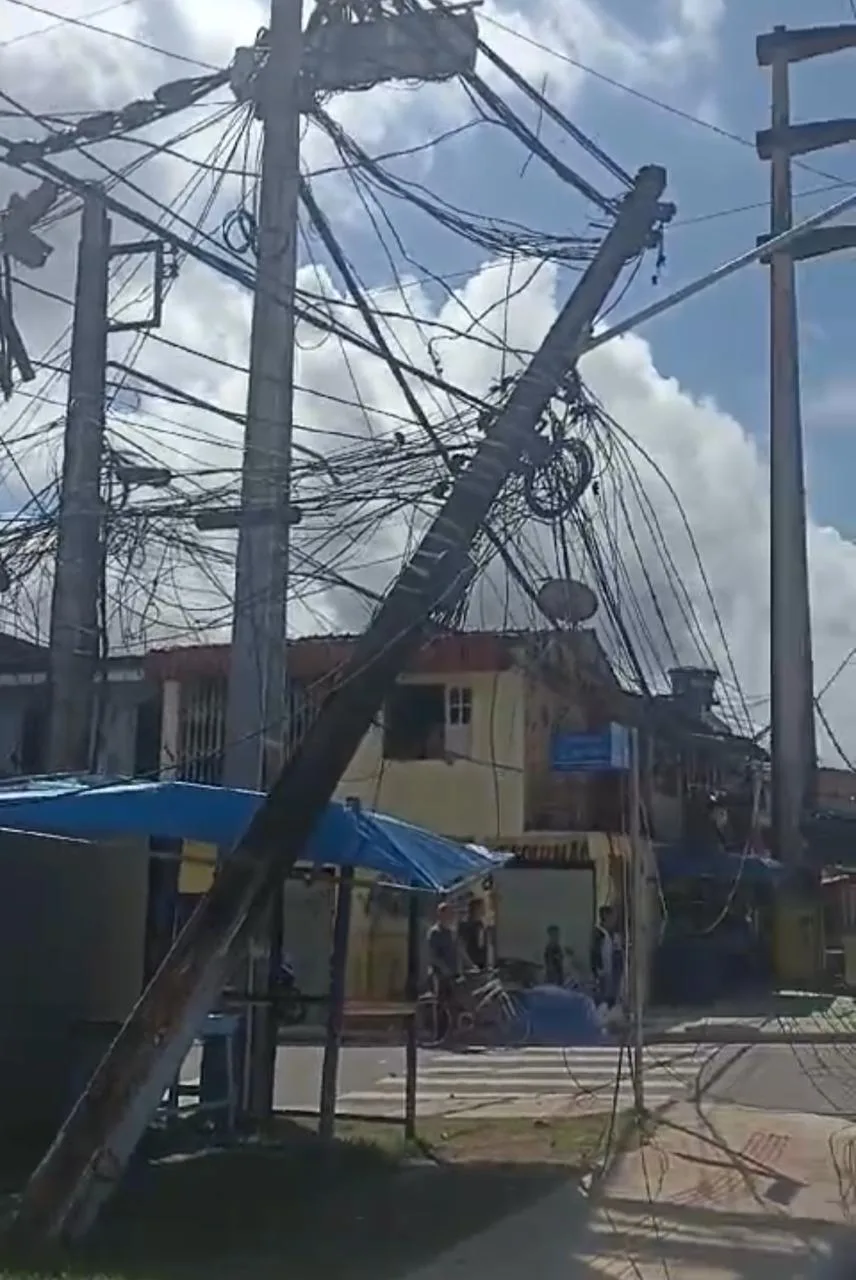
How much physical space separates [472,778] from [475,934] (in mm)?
3039

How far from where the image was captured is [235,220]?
41.0 feet

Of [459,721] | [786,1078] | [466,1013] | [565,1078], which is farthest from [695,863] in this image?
[565,1078]

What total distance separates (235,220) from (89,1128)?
665 centimetres

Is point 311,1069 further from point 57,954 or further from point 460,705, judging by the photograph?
point 460,705

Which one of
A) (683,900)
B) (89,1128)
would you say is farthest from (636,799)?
(683,900)

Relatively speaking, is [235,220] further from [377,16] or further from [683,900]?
[683,900]

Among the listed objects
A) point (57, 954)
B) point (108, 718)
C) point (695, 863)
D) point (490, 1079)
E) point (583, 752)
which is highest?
point (108, 718)

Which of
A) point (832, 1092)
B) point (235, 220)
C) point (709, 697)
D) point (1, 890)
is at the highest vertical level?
point (235, 220)

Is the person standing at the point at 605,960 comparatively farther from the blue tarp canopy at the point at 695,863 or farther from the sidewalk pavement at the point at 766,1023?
the blue tarp canopy at the point at 695,863

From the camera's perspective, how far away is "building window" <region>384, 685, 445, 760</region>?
3098cm

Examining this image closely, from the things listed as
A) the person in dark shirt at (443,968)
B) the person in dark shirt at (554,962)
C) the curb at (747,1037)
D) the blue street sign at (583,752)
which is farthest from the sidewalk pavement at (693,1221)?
the person in dark shirt at (554,962)

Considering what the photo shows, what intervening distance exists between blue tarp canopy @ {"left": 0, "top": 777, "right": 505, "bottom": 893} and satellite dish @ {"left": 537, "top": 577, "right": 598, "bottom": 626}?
1801 millimetres

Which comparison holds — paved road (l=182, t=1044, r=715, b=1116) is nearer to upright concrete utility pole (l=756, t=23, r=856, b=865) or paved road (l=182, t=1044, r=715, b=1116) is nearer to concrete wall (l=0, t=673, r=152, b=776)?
upright concrete utility pole (l=756, t=23, r=856, b=865)

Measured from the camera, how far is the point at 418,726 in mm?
31391
